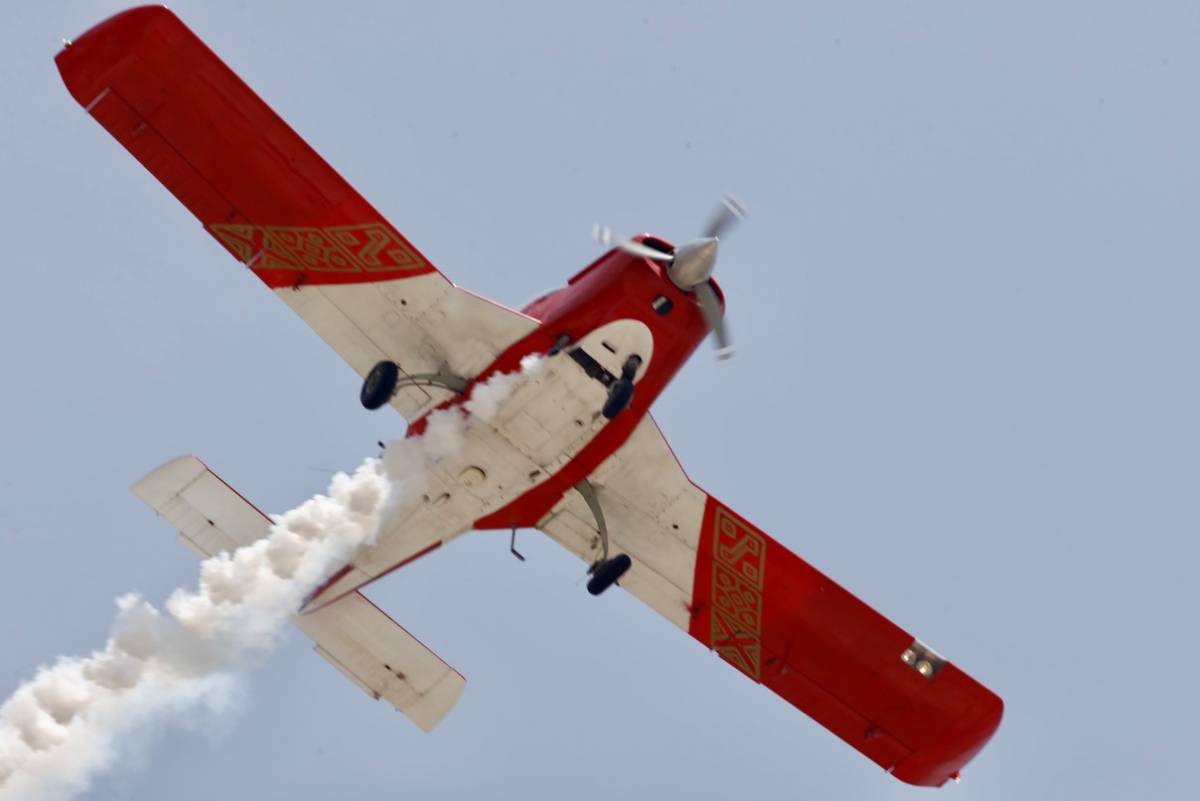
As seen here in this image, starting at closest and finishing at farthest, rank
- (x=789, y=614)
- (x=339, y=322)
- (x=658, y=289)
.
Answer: (x=658, y=289), (x=339, y=322), (x=789, y=614)

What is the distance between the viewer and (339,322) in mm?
19281

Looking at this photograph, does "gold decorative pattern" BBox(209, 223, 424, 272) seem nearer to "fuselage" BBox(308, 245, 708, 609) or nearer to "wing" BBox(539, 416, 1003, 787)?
"fuselage" BBox(308, 245, 708, 609)

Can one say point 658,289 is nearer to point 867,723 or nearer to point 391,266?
point 391,266

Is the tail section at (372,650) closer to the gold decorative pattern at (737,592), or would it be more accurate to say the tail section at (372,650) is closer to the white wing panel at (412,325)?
the white wing panel at (412,325)

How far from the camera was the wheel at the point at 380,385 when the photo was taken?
18.7m

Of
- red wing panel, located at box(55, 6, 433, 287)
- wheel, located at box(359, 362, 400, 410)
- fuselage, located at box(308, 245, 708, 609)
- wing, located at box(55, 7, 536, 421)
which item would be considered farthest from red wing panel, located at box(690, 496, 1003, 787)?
red wing panel, located at box(55, 6, 433, 287)

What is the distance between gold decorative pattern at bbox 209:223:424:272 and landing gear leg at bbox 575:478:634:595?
3.44 m

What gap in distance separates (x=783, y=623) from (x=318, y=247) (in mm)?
7392

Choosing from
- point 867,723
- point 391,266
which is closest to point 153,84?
point 391,266

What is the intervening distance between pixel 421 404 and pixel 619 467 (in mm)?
2472

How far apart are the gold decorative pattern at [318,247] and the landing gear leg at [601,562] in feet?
11.3

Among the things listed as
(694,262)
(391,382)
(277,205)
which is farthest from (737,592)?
(277,205)

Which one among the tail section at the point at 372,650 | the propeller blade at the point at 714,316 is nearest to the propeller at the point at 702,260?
the propeller blade at the point at 714,316

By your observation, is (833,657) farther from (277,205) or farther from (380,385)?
(277,205)
